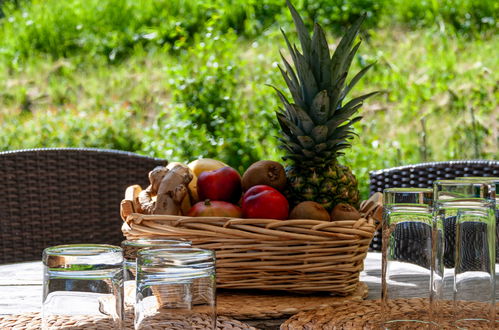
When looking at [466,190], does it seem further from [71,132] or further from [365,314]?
[71,132]

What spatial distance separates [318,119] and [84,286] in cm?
69

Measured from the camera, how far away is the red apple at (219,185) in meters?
1.24

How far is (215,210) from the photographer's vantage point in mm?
1165

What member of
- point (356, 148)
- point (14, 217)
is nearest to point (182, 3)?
point (356, 148)

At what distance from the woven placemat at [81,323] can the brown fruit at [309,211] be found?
266mm

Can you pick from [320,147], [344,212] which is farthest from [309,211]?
[320,147]

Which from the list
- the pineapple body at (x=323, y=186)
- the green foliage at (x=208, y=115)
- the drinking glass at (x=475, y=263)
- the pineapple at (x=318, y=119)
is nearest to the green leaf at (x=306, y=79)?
the pineapple at (x=318, y=119)

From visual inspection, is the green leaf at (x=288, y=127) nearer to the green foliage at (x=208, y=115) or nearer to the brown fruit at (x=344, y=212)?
the brown fruit at (x=344, y=212)

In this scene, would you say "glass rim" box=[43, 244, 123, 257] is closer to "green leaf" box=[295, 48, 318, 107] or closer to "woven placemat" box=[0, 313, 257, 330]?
"woven placemat" box=[0, 313, 257, 330]

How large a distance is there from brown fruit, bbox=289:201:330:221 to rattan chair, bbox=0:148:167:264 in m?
1.04

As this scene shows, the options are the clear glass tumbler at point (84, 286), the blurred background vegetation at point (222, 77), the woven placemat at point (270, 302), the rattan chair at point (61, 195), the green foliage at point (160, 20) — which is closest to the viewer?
the clear glass tumbler at point (84, 286)

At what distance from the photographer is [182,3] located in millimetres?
5719

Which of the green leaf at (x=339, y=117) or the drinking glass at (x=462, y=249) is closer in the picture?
the drinking glass at (x=462, y=249)

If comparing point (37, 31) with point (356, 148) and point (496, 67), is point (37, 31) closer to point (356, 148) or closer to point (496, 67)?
point (356, 148)
